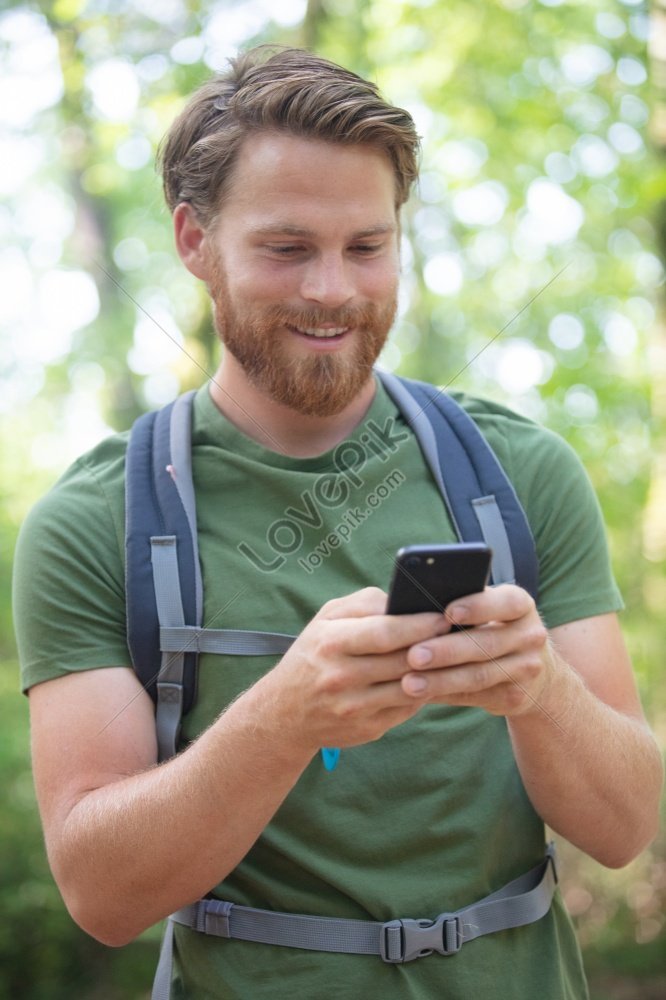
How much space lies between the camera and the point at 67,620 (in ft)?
6.63

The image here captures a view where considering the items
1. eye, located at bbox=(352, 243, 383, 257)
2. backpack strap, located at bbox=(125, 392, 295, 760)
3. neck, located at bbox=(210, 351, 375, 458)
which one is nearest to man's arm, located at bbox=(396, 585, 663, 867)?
backpack strap, located at bbox=(125, 392, 295, 760)

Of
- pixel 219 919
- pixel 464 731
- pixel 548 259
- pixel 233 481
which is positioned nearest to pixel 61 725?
pixel 219 919

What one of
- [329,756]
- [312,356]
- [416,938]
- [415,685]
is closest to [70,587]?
[329,756]

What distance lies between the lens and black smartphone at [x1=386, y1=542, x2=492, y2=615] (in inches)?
56.4

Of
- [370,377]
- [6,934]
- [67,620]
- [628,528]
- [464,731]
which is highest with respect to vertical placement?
[370,377]

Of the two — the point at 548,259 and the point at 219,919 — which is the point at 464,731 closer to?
the point at 219,919

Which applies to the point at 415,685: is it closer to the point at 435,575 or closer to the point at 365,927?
the point at 435,575

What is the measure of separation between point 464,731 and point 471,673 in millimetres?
525

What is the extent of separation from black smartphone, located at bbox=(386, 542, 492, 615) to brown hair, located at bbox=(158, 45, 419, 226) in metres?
1.16

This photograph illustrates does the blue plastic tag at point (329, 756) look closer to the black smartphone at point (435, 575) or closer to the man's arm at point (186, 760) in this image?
the man's arm at point (186, 760)

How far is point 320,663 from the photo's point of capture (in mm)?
1566

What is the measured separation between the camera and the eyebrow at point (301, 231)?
2180 millimetres

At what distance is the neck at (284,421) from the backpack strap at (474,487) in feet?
0.41

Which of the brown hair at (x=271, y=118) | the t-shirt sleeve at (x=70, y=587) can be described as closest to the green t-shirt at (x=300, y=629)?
the t-shirt sleeve at (x=70, y=587)
